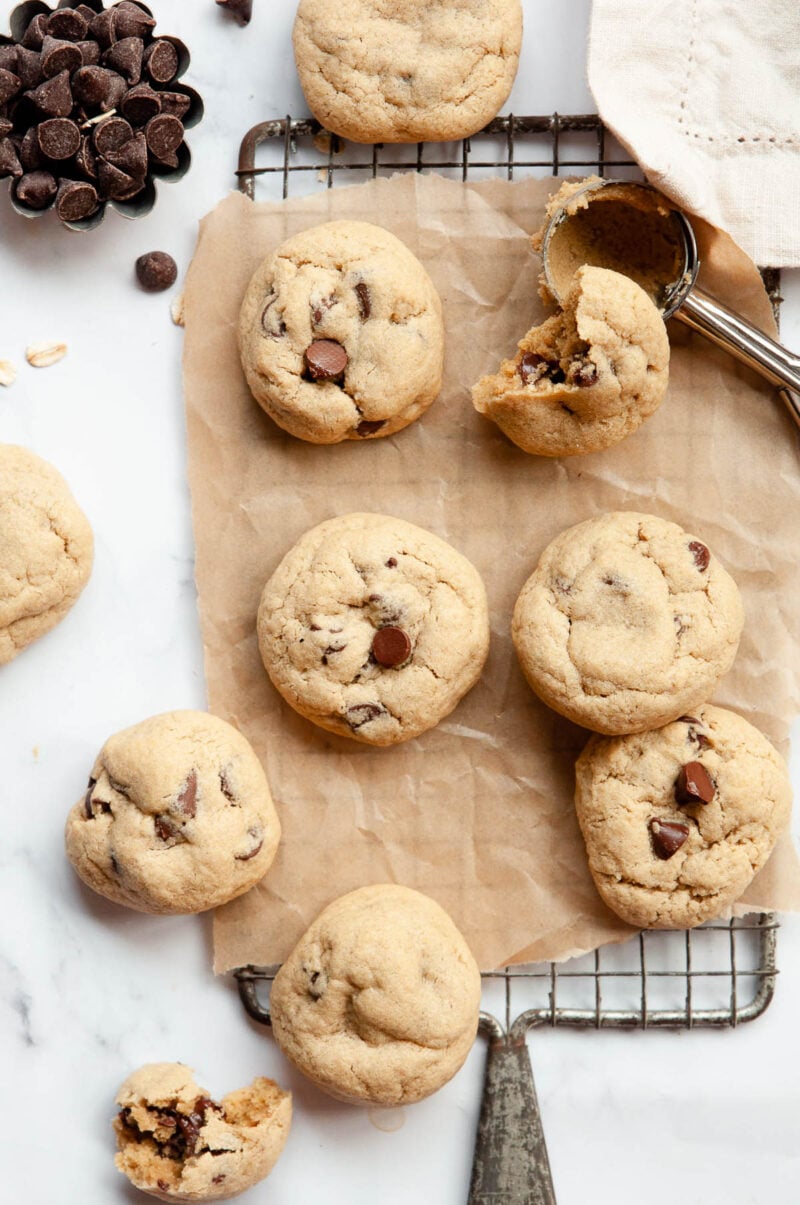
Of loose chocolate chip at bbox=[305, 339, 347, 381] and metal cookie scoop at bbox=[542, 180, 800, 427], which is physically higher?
metal cookie scoop at bbox=[542, 180, 800, 427]

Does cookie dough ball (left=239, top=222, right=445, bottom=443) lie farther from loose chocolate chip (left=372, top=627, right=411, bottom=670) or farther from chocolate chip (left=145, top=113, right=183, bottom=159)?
loose chocolate chip (left=372, top=627, right=411, bottom=670)

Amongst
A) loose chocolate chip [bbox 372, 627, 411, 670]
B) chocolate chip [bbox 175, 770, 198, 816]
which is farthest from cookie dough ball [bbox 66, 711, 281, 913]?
loose chocolate chip [bbox 372, 627, 411, 670]

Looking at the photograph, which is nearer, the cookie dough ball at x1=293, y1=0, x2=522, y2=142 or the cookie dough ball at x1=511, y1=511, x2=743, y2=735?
the cookie dough ball at x1=511, y1=511, x2=743, y2=735

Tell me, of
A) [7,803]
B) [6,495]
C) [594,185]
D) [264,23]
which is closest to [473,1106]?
[7,803]

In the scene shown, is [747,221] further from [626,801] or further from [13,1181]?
[13,1181]

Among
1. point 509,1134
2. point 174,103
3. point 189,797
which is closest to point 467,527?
point 189,797

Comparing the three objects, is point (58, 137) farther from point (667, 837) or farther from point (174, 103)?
point (667, 837)

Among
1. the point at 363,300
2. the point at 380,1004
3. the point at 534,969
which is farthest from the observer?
the point at 534,969

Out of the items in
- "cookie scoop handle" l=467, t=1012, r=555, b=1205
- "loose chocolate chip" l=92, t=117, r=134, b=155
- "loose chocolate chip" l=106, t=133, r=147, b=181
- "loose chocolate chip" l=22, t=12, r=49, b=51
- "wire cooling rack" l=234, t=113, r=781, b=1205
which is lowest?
"cookie scoop handle" l=467, t=1012, r=555, b=1205
